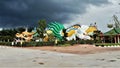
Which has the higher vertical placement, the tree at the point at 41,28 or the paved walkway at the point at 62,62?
the tree at the point at 41,28

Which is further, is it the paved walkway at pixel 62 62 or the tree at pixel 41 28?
the tree at pixel 41 28

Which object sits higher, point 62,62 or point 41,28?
point 41,28

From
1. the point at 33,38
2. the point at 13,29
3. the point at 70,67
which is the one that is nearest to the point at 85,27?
the point at 33,38

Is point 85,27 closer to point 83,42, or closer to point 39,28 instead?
point 83,42

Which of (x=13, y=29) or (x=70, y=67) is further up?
(x=13, y=29)

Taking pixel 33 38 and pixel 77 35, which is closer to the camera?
pixel 77 35

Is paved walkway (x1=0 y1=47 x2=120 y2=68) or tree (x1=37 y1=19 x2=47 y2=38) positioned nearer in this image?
paved walkway (x1=0 y1=47 x2=120 y2=68)

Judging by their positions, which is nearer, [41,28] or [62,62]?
[62,62]

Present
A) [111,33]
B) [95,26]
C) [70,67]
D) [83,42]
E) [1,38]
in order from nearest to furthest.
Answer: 1. [70,67]
2. [83,42]
3. [111,33]
4. [95,26]
5. [1,38]

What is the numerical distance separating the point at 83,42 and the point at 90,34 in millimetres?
9754

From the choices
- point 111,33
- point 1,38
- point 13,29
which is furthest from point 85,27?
point 13,29

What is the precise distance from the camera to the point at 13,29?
14200 cm

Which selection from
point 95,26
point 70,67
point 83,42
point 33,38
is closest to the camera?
point 70,67

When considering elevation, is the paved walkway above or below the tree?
below
